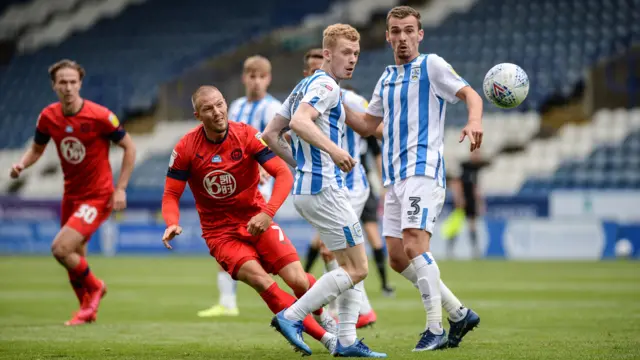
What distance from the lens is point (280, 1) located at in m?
28.9

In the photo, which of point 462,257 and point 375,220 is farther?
point 462,257

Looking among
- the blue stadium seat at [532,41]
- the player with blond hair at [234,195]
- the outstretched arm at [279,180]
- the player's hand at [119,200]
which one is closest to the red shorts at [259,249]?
the player with blond hair at [234,195]

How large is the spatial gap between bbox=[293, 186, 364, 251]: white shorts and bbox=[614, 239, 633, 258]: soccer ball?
49.2 feet

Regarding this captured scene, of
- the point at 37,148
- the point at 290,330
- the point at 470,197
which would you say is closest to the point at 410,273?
the point at 290,330

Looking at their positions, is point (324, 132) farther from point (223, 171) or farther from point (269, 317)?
point (269, 317)

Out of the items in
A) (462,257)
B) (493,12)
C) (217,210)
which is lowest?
(462,257)

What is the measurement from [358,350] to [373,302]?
198 inches

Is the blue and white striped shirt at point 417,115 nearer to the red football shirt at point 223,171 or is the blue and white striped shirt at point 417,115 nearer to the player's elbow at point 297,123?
the red football shirt at point 223,171

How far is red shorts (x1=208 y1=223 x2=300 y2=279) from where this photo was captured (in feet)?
21.8

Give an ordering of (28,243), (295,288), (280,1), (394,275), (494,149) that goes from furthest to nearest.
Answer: (280,1) < (494,149) < (28,243) < (394,275) < (295,288)

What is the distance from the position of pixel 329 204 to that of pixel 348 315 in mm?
752

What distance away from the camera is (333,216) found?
6.15m

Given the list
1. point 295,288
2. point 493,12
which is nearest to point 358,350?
point 295,288

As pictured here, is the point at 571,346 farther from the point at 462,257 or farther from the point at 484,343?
the point at 462,257
